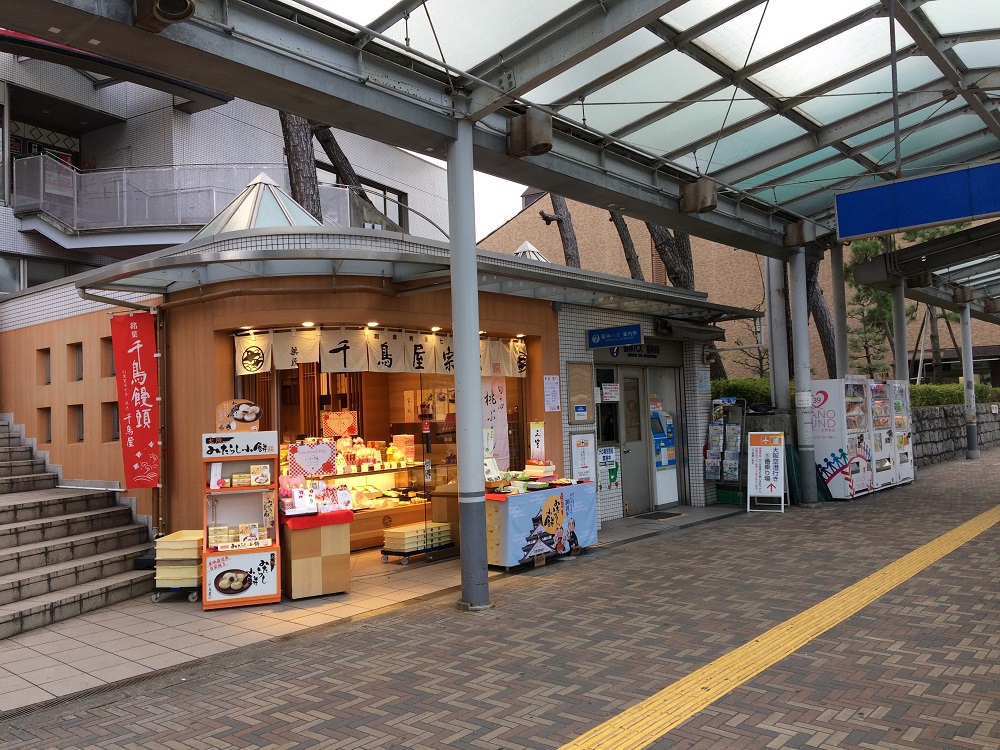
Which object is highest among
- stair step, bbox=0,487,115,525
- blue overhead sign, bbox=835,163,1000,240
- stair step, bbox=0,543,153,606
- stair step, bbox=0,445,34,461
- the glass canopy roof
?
the glass canopy roof

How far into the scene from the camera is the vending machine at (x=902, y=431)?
16641mm

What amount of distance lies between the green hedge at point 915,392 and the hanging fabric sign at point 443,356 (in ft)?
26.9

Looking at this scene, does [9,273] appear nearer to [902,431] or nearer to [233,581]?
[233,581]

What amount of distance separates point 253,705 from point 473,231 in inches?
190

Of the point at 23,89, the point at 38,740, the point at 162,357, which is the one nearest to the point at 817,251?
the point at 162,357

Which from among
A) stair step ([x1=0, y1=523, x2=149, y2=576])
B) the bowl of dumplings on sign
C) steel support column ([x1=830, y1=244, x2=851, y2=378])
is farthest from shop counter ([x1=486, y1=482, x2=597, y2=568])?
steel support column ([x1=830, y1=244, x2=851, y2=378])

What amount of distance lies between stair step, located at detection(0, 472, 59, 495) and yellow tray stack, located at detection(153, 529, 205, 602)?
3.68 metres

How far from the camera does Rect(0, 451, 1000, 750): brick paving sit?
15.3 feet

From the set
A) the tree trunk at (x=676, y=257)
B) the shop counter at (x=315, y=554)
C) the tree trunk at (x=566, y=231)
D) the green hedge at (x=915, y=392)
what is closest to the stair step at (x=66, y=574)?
the shop counter at (x=315, y=554)

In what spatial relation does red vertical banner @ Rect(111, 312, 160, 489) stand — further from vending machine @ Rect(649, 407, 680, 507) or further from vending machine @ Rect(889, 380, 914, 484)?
vending machine @ Rect(889, 380, 914, 484)

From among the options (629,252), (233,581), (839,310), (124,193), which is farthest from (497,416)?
(629,252)

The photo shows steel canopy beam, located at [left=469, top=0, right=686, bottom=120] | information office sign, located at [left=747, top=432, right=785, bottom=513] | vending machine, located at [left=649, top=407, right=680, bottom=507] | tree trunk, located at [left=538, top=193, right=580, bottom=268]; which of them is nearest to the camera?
steel canopy beam, located at [left=469, top=0, right=686, bottom=120]

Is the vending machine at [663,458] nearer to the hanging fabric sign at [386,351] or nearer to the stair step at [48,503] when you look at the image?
the hanging fabric sign at [386,351]

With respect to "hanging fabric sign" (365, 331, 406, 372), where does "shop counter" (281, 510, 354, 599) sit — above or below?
below
